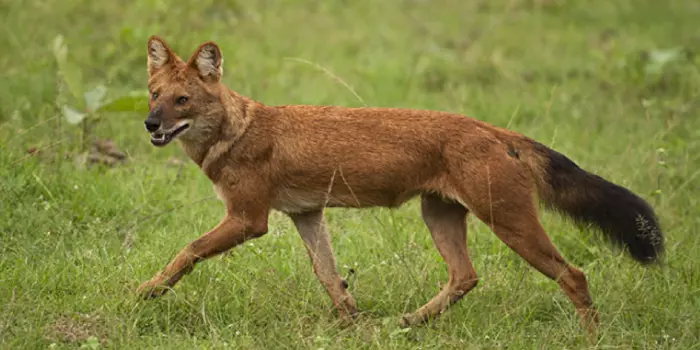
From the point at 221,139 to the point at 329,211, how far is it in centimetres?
190

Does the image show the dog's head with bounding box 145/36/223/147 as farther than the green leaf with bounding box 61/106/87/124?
No

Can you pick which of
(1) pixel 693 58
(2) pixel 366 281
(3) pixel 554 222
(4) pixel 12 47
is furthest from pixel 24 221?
(1) pixel 693 58

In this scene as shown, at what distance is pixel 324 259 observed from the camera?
5953 millimetres

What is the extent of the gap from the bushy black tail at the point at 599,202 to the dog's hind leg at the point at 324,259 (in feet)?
3.81

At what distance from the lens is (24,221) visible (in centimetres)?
641

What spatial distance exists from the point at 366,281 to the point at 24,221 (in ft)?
6.62

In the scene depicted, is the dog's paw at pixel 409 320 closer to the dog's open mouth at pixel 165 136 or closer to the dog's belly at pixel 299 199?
the dog's belly at pixel 299 199

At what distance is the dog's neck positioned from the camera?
579cm

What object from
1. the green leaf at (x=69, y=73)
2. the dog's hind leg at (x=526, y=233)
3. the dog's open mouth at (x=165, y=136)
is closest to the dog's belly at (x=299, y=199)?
the dog's open mouth at (x=165, y=136)

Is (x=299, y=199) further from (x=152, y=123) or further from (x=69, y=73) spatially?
(x=69, y=73)

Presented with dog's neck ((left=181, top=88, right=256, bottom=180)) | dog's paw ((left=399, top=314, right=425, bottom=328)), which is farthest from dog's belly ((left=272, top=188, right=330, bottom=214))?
dog's paw ((left=399, top=314, right=425, bottom=328))

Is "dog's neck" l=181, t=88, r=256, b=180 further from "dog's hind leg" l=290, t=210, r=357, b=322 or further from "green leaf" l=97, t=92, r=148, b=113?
"green leaf" l=97, t=92, r=148, b=113

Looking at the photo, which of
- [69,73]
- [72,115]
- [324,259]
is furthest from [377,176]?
[69,73]

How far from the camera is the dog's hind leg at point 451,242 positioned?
5832 mm
